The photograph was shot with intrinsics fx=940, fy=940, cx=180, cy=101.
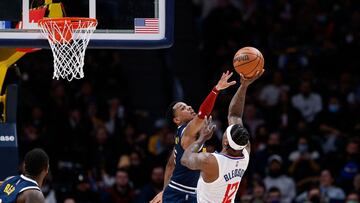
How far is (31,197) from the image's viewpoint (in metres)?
8.02

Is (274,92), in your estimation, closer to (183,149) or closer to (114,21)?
(114,21)

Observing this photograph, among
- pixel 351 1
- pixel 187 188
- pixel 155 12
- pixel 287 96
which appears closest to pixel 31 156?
pixel 187 188

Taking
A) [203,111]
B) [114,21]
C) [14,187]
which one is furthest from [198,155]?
[114,21]

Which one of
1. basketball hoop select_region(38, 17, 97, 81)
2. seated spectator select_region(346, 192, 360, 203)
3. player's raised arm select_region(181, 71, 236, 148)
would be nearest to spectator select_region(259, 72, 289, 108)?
seated spectator select_region(346, 192, 360, 203)

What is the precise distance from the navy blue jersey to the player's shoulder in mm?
1581

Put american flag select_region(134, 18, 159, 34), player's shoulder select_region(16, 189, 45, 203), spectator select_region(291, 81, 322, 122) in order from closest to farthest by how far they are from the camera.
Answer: player's shoulder select_region(16, 189, 45, 203), american flag select_region(134, 18, 159, 34), spectator select_region(291, 81, 322, 122)

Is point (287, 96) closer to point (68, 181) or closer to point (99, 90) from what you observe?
point (99, 90)

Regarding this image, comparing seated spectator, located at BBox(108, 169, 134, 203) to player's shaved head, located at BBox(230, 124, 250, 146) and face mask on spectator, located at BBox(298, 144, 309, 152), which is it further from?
player's shaved head, located at BBox(230, 124, 250, 146)

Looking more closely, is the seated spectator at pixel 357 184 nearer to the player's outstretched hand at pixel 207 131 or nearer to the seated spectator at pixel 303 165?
the seated spectator at pixel 303 165

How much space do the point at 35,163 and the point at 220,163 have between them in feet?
5.31

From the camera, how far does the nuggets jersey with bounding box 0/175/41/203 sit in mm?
8133

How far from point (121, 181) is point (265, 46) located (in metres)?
6.02

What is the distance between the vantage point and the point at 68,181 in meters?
14.2

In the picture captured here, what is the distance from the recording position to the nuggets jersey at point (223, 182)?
8.26 metres
